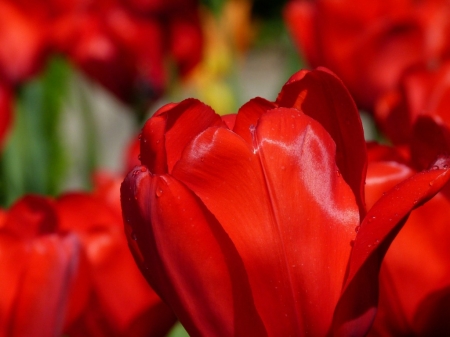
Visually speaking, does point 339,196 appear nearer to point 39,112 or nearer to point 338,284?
point 338,284

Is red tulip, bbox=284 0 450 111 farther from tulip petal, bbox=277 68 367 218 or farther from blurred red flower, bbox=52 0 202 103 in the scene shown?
tulip petal, bbox=277 68 367 218

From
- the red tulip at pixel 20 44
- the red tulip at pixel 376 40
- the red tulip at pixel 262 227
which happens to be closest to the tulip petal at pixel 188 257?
the red tulip at pixel 262 227

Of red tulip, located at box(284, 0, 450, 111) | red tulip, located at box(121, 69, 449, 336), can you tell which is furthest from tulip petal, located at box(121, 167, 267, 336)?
red tulip, located at box(284, 0, 450, 111)

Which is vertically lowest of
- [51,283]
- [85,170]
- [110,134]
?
[110,134]

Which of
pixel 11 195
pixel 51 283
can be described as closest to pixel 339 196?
pixel 51 283

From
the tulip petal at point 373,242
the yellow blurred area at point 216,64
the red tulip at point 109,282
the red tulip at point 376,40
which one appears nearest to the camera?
the tulip petal at point 373,242

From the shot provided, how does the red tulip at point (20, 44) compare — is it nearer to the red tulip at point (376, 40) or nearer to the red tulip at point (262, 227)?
the red tulip at point (376, 40)

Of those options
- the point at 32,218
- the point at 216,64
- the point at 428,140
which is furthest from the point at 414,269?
the point at 216,64
